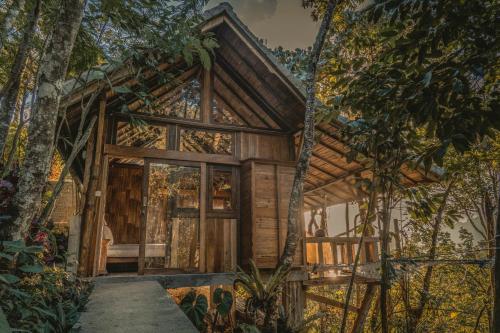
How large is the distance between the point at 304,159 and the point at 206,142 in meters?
2.86

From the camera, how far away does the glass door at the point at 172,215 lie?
222 inches

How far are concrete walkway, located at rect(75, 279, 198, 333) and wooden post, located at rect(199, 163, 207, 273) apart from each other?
180cm

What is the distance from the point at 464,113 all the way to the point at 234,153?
534cm

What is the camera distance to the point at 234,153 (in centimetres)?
648

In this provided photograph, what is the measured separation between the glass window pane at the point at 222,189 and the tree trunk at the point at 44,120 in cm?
407

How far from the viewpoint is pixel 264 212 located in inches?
236

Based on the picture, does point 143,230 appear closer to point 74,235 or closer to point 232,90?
point 74,235

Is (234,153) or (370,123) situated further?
(234,153)

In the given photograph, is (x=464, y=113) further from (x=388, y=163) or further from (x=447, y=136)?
(x=388, y=163)

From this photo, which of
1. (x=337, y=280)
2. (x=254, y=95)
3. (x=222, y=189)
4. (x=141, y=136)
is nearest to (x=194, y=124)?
(x=141, y=136)

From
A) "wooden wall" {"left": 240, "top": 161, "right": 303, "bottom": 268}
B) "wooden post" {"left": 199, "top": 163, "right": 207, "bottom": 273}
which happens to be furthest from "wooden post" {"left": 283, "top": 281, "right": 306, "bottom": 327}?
"wooden post" {"left": 199, "top": 163, "right": 207, "bottom": 273}

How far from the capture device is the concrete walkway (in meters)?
2.26

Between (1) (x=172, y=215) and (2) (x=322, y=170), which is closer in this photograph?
(1) (x=172, y=215)

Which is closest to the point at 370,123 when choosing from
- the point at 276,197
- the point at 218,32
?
the point at 276,197
